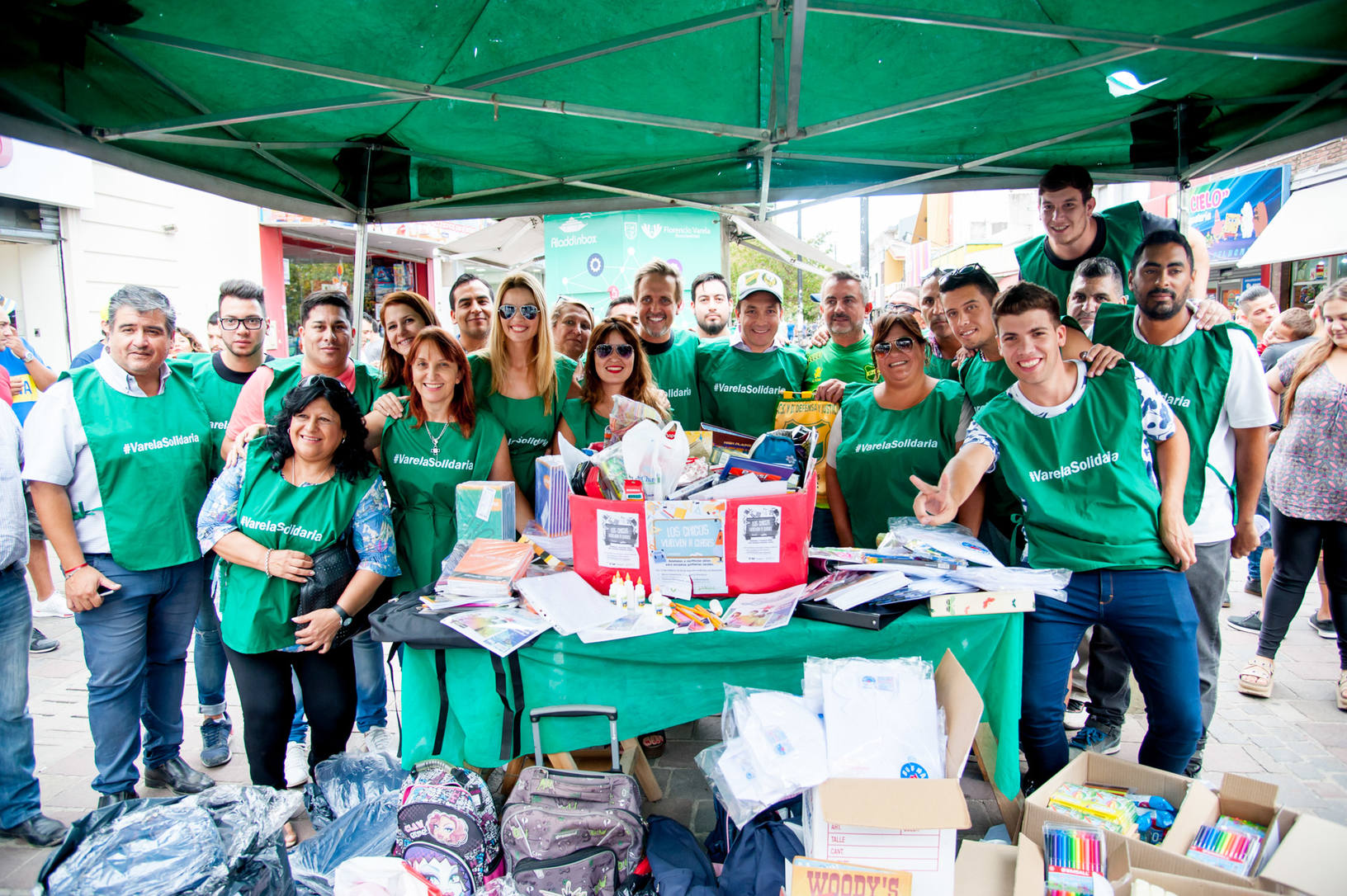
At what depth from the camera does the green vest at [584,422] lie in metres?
3.32

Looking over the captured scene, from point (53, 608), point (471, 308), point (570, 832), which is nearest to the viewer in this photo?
point (570, 832)

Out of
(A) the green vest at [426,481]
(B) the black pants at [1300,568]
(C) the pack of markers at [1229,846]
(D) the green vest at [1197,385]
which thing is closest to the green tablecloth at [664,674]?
(C) the pack of markers at [1229,846]

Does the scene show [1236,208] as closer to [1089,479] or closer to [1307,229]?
[1307,229]

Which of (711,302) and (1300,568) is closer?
(1300,568)

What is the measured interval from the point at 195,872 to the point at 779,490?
195cm

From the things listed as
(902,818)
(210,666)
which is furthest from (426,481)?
(902,818)

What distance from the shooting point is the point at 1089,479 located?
2.41 m

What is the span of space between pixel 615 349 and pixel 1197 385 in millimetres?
2264

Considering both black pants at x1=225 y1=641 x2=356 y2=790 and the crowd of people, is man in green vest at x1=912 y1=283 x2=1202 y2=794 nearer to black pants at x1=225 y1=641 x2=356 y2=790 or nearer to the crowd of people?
the crowd of people

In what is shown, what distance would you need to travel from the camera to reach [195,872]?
1980 millimetres

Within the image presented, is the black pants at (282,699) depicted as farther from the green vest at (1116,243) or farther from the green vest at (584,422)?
the green vest at (1116,243)

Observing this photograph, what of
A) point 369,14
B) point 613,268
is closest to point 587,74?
point 369,14

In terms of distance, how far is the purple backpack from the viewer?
2.09 meters

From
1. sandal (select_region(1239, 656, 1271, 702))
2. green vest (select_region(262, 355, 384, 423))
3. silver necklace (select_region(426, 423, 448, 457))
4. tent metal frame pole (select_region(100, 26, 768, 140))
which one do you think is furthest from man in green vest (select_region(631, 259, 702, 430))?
sandal (select_region(1239, 656, 1271, 702))
